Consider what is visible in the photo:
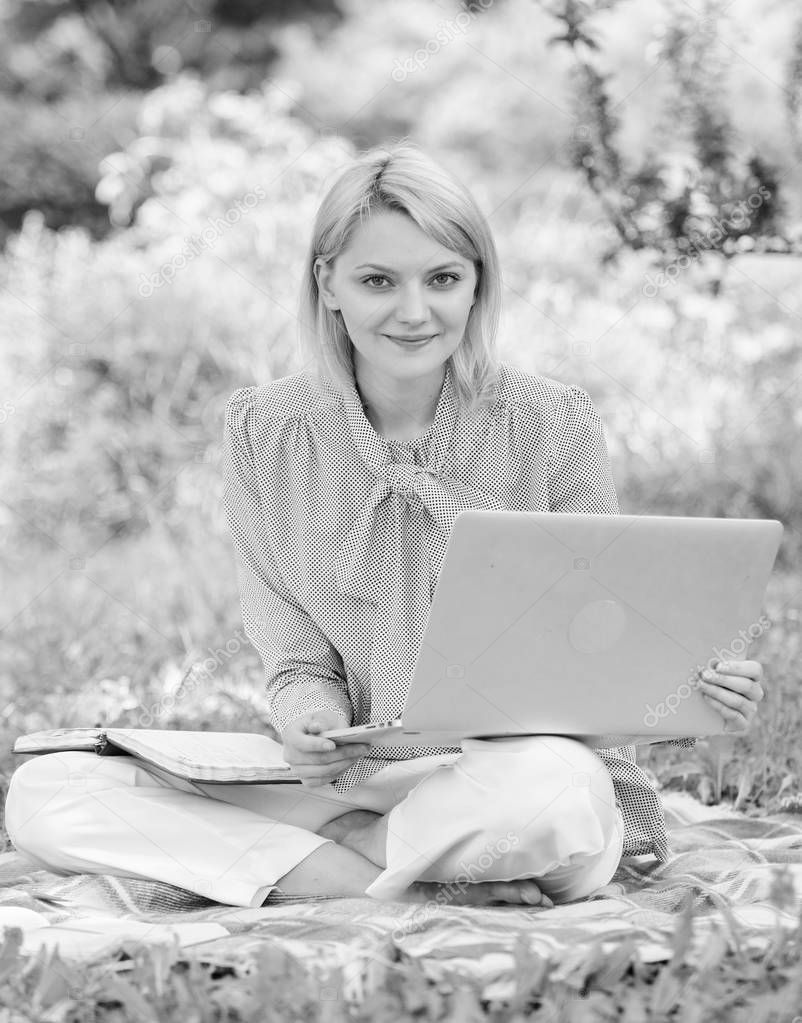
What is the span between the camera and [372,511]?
7.53 ft

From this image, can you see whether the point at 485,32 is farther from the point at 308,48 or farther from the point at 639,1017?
the point at 639,1017

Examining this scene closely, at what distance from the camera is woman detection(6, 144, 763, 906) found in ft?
6.80

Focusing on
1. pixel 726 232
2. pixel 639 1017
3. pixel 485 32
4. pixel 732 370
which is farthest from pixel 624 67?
pixel 639 1017

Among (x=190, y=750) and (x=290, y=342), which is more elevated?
(x=290, y=342)

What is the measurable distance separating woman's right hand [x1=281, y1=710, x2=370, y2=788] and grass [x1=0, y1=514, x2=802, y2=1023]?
382 mm

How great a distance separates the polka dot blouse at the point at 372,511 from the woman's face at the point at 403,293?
0.12m

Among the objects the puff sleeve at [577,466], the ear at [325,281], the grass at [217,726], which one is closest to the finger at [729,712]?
the grass at [217,726]

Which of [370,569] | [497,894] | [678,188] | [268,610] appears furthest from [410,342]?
[678,188]

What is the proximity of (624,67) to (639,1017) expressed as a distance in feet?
23.0

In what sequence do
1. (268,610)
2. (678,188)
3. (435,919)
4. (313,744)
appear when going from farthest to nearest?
(678,188) < (268,610) < (313,744) < (435,919)

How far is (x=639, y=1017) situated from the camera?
150 cm

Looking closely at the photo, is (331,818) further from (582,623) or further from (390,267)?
(390,267)

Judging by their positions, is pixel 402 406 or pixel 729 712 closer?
pixel 729 712

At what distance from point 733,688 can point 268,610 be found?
33.0 inches
